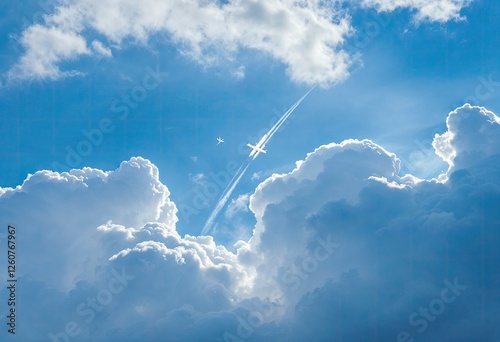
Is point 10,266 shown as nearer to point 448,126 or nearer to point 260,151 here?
point 260,151

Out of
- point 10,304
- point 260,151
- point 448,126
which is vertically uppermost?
point 260,151

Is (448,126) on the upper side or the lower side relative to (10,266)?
upper

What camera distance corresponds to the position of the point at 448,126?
122m

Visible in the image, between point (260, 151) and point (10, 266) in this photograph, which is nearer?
point (10, 266)

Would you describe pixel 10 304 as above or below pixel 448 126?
below

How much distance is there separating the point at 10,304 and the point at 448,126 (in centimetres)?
16840

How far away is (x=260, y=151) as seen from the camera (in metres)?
155

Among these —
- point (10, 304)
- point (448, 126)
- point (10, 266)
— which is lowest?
point (10, 304)

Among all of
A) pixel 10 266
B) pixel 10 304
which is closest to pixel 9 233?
pixel 10 266

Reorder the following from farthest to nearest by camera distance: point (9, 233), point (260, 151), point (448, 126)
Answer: point (260, 151) < point (448, 126) < point (9, 233)

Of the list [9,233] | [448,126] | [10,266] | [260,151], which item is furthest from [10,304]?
[448,126]

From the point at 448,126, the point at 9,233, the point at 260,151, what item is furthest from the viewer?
the point at 260,151

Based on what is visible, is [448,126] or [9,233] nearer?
[9,233]

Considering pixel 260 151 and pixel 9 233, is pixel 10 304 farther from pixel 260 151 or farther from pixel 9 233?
pixel 260 151
